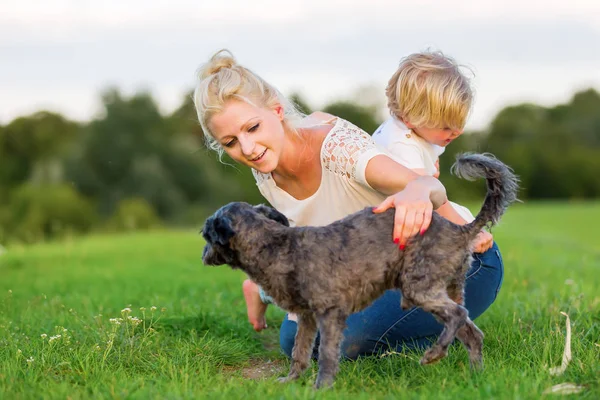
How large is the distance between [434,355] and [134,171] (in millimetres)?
39343

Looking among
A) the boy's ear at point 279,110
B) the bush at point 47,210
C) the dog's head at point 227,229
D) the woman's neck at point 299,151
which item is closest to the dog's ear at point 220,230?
the dog's head at point 227,229

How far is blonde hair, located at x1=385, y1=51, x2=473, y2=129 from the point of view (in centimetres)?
482

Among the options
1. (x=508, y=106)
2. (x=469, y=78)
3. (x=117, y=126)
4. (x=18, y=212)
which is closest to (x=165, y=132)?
(x=117, y=126)

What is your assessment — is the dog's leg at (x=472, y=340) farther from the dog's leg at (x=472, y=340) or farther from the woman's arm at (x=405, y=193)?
the woman's arm at (x=405, y=193)

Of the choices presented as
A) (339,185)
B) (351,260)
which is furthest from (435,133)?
(351,260)

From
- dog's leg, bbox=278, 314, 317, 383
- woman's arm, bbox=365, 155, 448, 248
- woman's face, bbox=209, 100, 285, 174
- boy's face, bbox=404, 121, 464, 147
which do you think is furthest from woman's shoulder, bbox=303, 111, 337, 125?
dog's leg, bbox=278, 314, 317, 383

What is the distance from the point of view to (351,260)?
396 centimetres

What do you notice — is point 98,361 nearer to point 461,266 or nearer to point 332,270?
point 332,270

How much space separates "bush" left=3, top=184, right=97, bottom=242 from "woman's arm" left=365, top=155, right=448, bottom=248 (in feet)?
97.2

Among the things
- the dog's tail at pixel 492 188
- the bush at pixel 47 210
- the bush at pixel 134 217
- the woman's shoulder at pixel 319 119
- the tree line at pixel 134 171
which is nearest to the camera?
the dog's tail at pixel 492 188

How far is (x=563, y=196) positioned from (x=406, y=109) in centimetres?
5862

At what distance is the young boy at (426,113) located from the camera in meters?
4.78

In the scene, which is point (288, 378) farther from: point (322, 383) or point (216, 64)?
point (216, 64)

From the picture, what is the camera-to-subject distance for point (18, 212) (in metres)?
34.5
